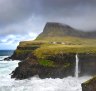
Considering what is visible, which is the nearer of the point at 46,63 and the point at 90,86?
the point at 90,86

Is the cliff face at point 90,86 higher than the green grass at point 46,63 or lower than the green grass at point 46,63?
lower

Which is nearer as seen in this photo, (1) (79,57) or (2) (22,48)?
(1) (79,57)

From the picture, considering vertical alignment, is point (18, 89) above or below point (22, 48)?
below

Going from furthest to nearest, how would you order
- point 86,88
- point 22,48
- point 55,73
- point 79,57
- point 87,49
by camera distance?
point 22,48, point 87,49, point 79,57, point 55,73, point 86,88

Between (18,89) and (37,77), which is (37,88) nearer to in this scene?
(18,89)

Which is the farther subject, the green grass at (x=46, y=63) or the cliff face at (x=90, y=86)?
the green grass at (x=46, y=63)

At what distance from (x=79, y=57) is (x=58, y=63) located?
688cm

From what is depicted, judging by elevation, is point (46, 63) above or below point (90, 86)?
above

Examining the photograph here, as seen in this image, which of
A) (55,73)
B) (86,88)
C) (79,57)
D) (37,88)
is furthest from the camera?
(79,57)

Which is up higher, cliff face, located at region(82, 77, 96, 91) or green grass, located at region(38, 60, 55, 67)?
green grass, located at region(38, 60, 55, 67)

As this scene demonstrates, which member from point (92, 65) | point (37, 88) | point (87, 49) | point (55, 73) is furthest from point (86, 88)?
point (87, 49)

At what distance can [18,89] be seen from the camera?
57.8 meters

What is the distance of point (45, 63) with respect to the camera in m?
78.2

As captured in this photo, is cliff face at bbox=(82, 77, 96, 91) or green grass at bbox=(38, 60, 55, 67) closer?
cliff face at bbox=(82, 77, 96, 91)
